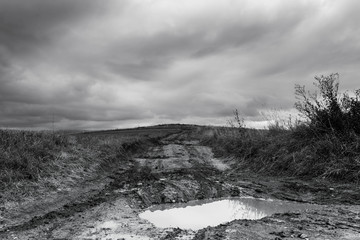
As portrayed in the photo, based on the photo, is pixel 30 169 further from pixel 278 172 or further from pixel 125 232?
pixel 278 172

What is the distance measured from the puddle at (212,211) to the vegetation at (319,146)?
2.13 metres

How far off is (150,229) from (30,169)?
379 cm

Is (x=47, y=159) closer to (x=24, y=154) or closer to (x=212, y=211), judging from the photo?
(x=24, y=154)

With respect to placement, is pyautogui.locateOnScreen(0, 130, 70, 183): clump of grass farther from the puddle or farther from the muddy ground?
the puddle

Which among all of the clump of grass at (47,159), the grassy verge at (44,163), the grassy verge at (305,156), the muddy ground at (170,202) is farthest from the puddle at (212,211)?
the clump of grass at (47,159)

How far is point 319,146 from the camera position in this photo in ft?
24.4

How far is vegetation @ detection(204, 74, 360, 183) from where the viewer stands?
6.66 meters

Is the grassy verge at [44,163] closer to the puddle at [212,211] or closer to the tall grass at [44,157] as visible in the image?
the tall grass at [44,157]

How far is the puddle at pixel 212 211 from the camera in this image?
4.05 meters

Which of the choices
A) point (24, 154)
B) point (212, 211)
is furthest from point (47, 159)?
point (212, 211)

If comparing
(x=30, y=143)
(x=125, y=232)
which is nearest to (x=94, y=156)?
(x=30, y=143)

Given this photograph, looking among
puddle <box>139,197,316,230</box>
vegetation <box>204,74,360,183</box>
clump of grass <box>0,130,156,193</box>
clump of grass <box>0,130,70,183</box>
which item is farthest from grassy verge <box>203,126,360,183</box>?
clump of grass <box>0,130,70,183</box>

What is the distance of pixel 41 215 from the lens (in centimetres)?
443

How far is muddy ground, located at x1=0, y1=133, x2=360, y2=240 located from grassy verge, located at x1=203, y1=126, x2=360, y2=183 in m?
0.52
